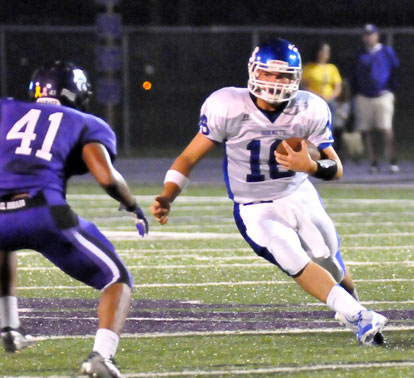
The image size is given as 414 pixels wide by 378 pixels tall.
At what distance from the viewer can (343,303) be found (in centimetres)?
604

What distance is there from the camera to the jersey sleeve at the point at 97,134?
5508mm

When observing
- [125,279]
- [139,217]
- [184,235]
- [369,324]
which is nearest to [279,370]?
[369,324]

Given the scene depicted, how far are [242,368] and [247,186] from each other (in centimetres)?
119

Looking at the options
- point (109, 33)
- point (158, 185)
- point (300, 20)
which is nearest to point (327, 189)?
point (158, 185)

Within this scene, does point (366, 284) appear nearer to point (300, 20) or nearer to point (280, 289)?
point (280, 289)

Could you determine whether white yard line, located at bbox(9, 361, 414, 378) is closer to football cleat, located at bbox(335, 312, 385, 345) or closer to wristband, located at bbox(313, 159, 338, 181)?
football cleat, located at bbox(335, 312, 385, 345)

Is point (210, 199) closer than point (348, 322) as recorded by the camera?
No

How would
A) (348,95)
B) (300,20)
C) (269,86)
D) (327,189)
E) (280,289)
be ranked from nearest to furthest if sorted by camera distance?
(269,86) → (280,289) → (327,189) → (348,95) → (300,20)

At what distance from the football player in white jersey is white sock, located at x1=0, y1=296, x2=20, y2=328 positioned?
0.80 m

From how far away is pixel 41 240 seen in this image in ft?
18.0

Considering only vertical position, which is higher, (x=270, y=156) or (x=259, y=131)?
(x=259, y=131)

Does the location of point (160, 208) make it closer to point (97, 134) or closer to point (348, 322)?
point (97, 134)

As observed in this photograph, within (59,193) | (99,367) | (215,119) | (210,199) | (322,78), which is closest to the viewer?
(99,367)

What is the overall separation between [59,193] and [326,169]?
1.34m
